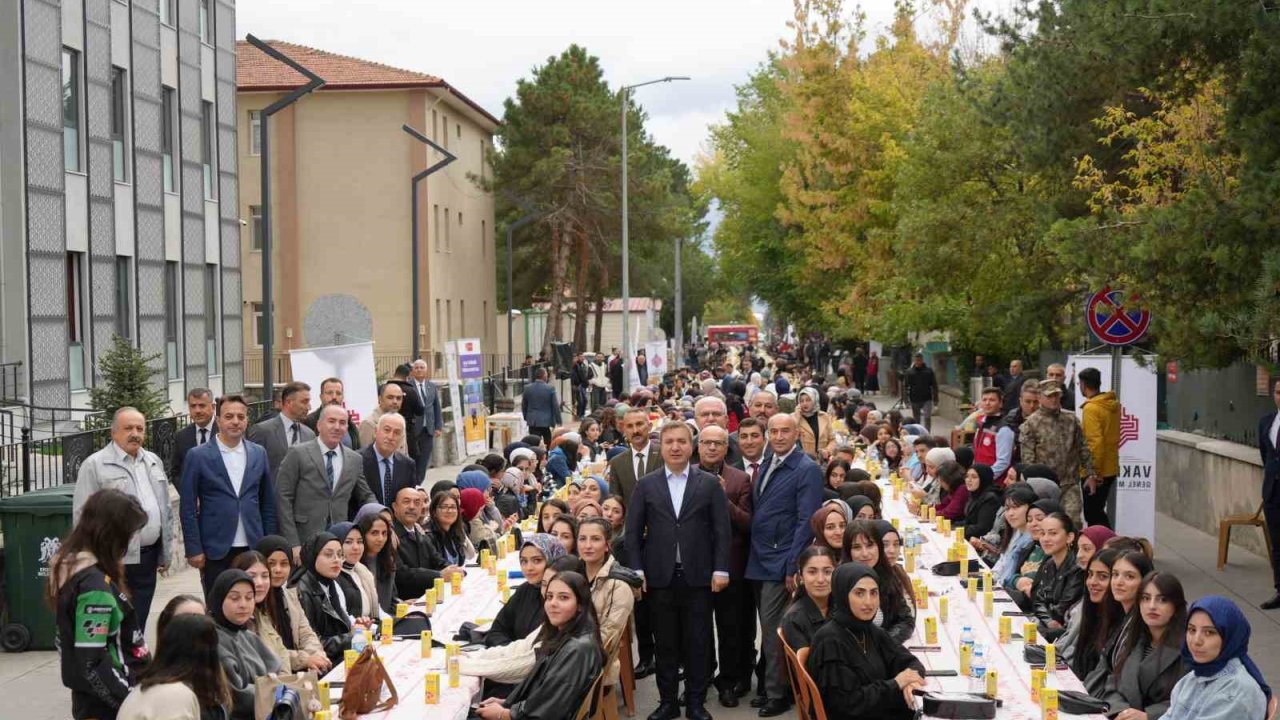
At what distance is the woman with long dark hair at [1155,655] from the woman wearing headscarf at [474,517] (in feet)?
23.2

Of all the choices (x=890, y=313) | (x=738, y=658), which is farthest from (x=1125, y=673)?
(x=890, y=313)

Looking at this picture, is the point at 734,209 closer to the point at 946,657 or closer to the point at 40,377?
the point at 40,377

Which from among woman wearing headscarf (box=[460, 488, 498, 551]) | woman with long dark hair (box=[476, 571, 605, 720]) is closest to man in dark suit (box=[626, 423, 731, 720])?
woman with long dark hair (box=[476, 571, 605, 720])

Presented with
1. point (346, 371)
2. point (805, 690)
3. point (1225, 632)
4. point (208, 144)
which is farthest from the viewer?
point (208, 144)

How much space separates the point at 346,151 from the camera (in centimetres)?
5506

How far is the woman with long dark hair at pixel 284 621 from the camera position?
880 cm

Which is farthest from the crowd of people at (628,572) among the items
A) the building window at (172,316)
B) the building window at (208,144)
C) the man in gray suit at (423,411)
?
the building window at (208,144)

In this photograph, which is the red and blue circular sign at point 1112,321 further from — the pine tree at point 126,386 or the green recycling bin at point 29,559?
the pine tree at point 126,386

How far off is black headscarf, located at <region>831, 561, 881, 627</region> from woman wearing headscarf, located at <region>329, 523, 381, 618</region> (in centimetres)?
337

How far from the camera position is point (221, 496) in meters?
11.0

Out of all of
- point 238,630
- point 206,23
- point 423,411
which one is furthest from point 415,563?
point 206,23

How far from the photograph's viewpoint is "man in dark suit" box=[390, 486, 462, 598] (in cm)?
1208

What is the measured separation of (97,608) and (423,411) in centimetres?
1390

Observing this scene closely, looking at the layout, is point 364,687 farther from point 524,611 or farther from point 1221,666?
point 1221,666
